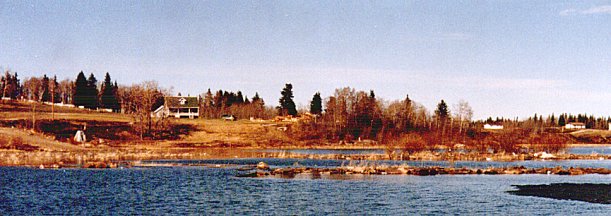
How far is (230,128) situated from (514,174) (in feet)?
301

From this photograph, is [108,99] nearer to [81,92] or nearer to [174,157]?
[81,92]

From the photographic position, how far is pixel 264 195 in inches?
1914

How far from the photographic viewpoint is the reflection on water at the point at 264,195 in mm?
40969

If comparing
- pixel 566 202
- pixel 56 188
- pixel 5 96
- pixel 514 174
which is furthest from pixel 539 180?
pixel 5 96

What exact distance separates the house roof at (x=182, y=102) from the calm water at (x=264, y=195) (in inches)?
4732

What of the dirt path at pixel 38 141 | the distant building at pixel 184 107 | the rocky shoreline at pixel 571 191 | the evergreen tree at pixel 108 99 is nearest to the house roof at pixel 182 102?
the distant building at pixel 184 107

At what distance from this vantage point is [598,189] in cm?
5256

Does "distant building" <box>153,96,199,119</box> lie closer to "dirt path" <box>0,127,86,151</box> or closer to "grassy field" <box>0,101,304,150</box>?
"grassy field" <box>0,101,304,150</box>

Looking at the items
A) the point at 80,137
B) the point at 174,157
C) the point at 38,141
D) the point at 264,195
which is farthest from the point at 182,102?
the point at 264,195

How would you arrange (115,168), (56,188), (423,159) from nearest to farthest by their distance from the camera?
(56,188)
(115,168)
(423,159)

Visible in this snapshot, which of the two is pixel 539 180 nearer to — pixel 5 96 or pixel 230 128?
pixel 230 128

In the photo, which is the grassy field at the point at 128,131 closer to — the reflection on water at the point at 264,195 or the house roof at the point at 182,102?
the house roof at the point at 182,102

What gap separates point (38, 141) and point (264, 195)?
75.0 metres

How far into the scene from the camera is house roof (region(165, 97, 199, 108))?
18825 cm
